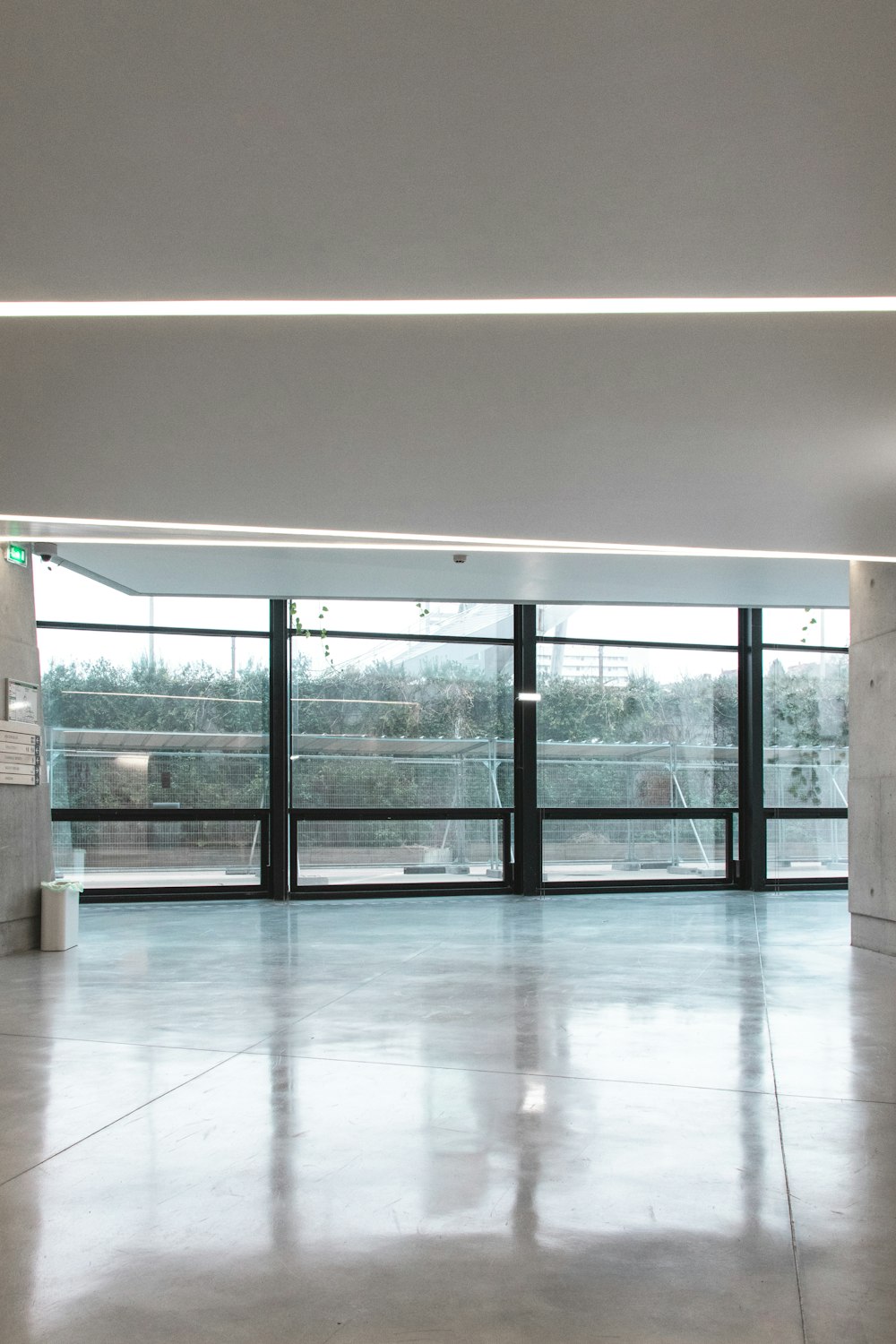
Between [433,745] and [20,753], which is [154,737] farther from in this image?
[20,753]

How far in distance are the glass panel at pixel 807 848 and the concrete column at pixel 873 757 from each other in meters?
3.64

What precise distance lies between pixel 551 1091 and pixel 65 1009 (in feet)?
9.09

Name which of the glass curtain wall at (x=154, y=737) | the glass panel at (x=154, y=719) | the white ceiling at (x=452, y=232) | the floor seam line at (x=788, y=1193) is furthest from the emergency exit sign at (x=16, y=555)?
the floor seam line at (x=788, y=1193)

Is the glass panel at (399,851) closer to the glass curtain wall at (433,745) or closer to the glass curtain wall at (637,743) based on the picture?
the glass curtain wall at (433,745)

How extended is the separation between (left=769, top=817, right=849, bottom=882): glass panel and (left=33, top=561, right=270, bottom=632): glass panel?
5.79 metres

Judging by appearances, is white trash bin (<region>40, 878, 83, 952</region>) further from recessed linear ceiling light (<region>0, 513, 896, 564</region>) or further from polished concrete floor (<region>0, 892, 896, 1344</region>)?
recessed linear ceiling light (<region>0, 513, 896, 564</region>)

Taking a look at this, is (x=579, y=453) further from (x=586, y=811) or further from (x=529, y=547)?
(x=586, y=811)

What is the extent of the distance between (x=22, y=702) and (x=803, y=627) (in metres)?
8.04

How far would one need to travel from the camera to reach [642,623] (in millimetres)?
11852

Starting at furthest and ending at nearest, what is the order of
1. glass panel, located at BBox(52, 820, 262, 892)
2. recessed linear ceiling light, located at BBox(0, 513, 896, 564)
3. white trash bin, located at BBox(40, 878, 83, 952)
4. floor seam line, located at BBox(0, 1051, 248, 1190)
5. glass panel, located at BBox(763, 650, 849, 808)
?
glass panel, located at BBox(763, 650, 849, 808) < glass panel, located at BBox(52, 820, 262, 892) < white trash bin, located at BBox(40, 878, 83, 952) < recessed linear ceiling light, located at BBox(0, 513, 896, 564) < floor seam line, located at BBox(0, 1051, 248, 1190)

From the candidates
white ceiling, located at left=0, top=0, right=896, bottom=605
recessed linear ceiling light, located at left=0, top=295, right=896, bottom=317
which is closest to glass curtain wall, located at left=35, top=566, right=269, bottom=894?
white ceiling, located at left=0, top=0, right=896, bottom=605

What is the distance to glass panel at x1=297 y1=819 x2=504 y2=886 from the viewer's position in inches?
431

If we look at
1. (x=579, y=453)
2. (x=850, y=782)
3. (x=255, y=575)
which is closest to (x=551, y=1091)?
(x=579, y=453)

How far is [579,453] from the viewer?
4.98 metres
